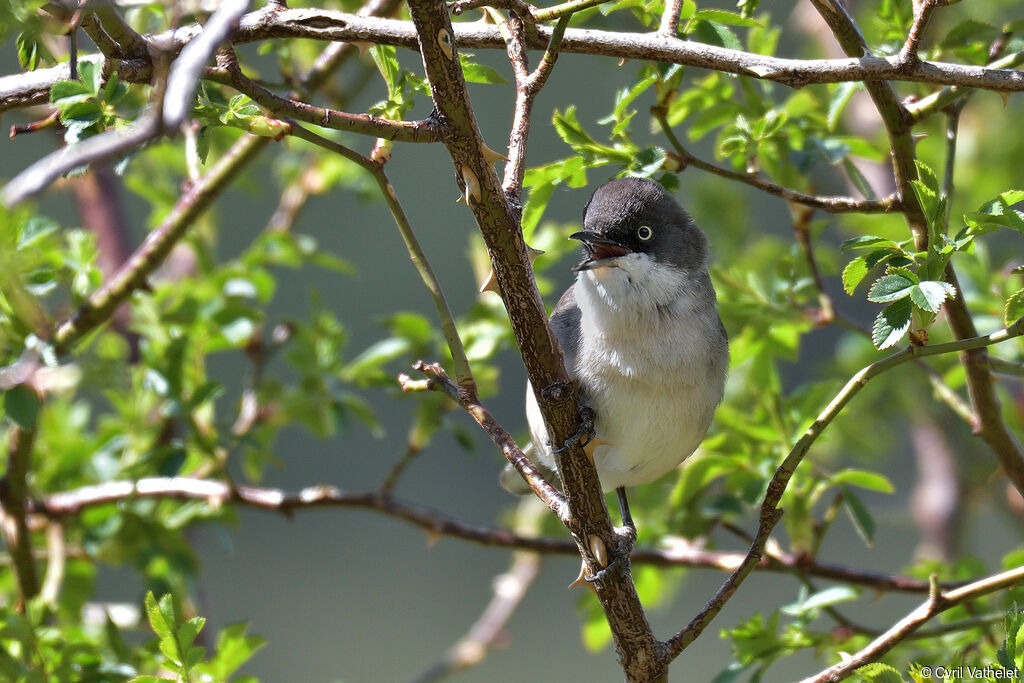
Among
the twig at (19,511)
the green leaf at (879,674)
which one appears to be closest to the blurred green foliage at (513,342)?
the green leaf at (879,674)

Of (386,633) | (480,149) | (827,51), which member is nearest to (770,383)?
(480,149)

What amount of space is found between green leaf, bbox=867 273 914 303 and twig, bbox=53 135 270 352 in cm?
144

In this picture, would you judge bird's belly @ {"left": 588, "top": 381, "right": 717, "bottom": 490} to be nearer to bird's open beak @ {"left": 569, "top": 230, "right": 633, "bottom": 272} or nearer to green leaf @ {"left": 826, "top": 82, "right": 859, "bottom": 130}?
bird's open beak @ {"left": 569, "top": 230, "right": 633, "bottom": 272}

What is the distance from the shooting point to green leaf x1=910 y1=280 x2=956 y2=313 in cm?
149

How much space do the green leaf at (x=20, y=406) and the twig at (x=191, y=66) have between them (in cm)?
129

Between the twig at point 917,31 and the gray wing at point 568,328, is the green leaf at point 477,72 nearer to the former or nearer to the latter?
the twig at point 917,31

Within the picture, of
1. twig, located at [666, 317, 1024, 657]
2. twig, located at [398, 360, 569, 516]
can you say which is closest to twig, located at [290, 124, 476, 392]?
twig, located at [398, 360, 569, 516]

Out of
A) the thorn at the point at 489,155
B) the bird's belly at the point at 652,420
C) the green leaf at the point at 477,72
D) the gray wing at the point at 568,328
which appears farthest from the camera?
the gray wing at the point at 568,328

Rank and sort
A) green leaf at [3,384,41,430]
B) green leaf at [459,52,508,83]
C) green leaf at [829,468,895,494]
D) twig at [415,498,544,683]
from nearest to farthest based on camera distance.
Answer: green leaf at [459,52,508,83] < green leaf at [3,384,41,430] < green leaf at [829,468,895,494] < twig at [415,498,544,683]

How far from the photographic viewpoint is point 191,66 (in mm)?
1014

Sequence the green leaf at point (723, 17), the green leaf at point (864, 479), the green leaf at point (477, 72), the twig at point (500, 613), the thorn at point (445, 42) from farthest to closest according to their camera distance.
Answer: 1. the twig at point (500, 613)
2. the green leaf at point (864, 479)
3. the green leaf at point (723, 17)
4. the green leaf at point (477, 72)
5. the thorn at point (445, 42)

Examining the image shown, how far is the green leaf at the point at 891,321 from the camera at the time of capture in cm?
156

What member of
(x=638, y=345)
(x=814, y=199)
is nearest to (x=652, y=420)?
(x=638, y=345)

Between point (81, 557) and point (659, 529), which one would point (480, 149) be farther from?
point (81, 557)
